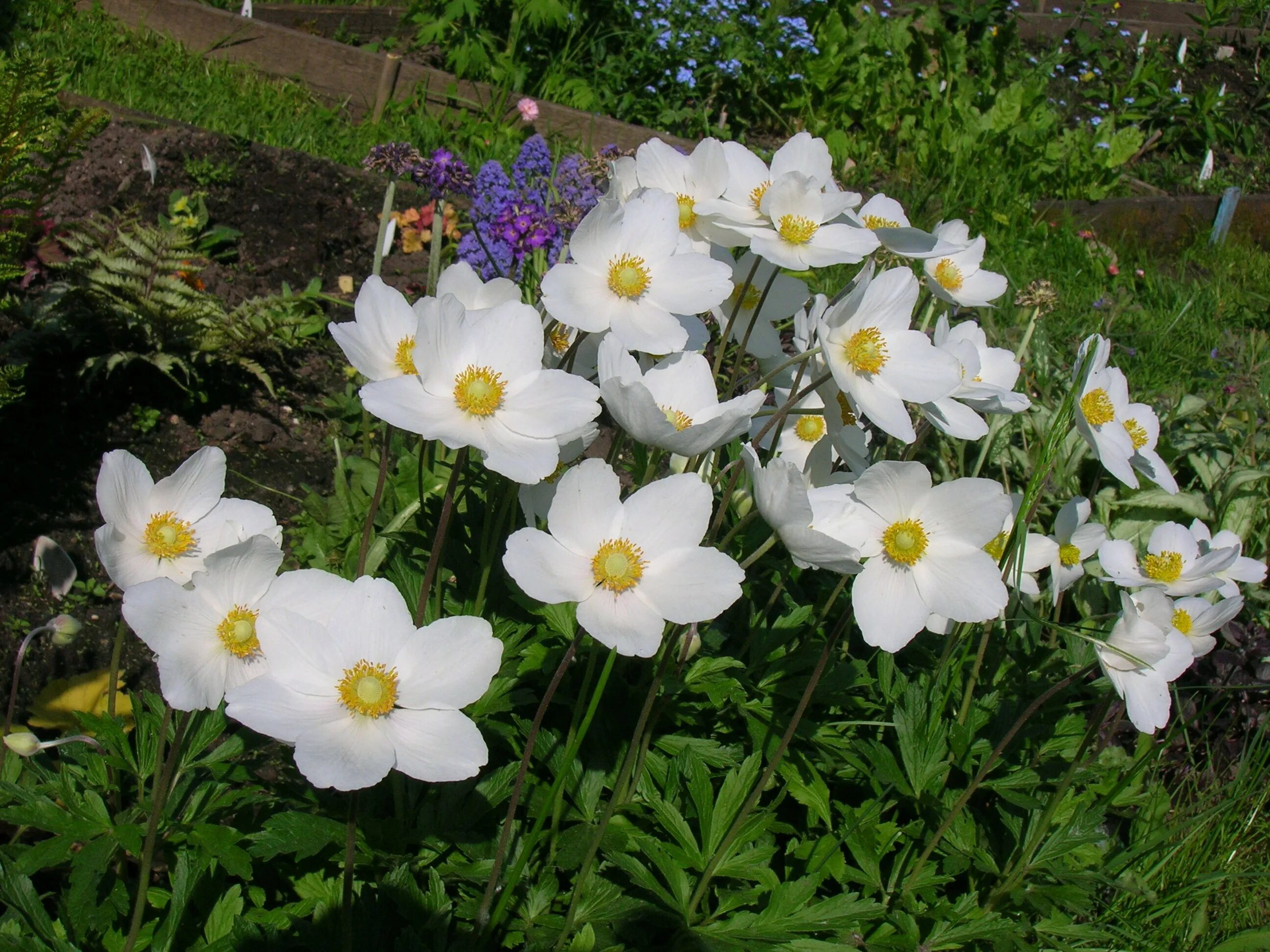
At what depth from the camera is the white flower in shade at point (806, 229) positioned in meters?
1.67

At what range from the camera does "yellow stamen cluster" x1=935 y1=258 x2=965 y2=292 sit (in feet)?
7.04

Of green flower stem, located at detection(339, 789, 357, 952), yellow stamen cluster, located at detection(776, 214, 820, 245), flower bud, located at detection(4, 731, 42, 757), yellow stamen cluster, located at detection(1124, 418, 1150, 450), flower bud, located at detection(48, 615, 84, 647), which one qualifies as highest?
yellow stamen cluster, located at detection(776, 214, 820, 245)

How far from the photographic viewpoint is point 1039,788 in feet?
6.93

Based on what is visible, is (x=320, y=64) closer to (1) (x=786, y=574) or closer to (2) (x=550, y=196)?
(2) (x=550, y=196)

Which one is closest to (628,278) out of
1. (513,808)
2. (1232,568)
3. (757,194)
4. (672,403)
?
(672,403)

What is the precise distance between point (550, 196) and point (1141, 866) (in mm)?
2586

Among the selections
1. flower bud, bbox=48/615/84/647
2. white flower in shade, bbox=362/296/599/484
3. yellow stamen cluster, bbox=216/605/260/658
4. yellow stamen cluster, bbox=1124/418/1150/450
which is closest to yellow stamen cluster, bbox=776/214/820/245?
white flower in shade, bbox=362/296/599/484

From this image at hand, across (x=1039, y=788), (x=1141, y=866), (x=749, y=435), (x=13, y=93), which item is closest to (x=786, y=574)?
(x=749, y=435)

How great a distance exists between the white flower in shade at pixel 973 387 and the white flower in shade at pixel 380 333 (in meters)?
0.82

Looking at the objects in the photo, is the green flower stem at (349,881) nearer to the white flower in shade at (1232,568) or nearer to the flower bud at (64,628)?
the flower bud at (64,628)

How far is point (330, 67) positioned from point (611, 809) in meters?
4.56

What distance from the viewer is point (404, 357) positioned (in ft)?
5.15

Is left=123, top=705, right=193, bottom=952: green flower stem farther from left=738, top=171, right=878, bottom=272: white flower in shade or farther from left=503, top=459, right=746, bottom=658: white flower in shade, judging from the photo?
left=738, top=171, right=878, bottom=272: white flower in shade

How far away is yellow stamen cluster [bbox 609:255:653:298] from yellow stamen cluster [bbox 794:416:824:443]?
2.10 ft
